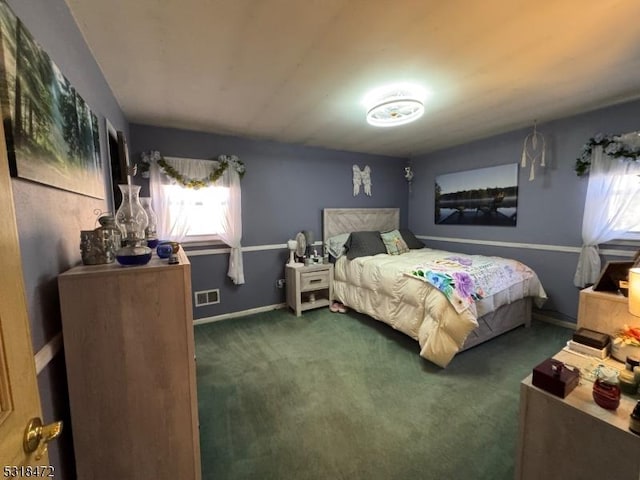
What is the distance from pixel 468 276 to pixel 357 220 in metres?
2.16

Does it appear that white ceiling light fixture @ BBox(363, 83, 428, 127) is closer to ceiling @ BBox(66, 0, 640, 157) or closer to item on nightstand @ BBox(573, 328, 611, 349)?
ceiling @ BBox(66, 0, 640, 157)

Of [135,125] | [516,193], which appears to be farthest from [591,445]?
[135,125]

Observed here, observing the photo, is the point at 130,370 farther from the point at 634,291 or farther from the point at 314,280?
the point at 314,280

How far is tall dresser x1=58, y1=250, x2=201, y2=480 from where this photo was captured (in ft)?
3.26

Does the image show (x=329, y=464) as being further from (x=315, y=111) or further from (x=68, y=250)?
(x=315, y=111)

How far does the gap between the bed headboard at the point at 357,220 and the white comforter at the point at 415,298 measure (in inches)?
23.8

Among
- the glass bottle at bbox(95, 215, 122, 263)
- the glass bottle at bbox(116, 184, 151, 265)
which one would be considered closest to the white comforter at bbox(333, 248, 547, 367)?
the glass bottle at bbox(116, 184, 151, 265)

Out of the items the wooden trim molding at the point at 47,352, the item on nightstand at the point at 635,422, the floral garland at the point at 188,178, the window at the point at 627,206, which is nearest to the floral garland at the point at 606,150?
the window at the point at 627,206

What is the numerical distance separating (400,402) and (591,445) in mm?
1143

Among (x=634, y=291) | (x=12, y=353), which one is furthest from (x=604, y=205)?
(x=12, y=353)

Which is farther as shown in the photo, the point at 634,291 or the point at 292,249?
the point at 292,249

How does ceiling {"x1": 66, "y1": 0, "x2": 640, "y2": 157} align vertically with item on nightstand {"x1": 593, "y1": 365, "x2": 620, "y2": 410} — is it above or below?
above

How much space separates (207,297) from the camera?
11.1 ft

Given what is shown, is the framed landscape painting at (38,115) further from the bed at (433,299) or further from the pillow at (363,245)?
the pillow at (363,245)
